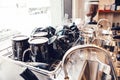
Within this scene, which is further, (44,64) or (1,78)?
(1,78)

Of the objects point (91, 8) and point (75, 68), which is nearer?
point (75, 68)

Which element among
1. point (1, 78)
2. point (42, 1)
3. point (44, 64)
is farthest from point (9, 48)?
point (42, 1)

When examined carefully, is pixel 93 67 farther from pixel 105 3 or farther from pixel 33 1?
pixel 105 3

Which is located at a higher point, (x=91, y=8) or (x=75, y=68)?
(x=91, y=8)

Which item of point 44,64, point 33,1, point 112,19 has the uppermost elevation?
point 33,1

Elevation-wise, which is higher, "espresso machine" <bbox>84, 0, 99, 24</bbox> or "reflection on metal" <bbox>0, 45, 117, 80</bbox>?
"espresso machine" <bbox>84, 0, 99, 24</bbox>

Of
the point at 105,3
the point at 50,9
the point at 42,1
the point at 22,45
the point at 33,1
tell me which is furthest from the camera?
the point at 105,3

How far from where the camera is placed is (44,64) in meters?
0.80

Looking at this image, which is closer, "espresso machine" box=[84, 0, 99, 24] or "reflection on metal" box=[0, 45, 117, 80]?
"reflection on metal" box=[0, 45, 117, 80]

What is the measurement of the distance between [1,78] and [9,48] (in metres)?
0.23

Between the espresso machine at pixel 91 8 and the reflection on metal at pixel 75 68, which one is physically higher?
the espresso machine at pixel 91 8

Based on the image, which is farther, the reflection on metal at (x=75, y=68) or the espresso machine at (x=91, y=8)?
the espresso machine at (x=91, y=8)

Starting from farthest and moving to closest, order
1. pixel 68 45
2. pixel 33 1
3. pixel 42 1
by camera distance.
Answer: pixel 42 1, pixel 33 1, pixel 68 45

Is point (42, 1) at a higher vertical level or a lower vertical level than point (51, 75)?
higher
